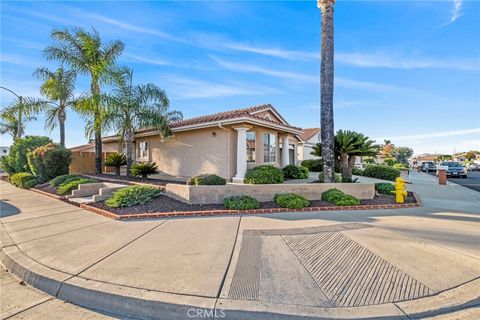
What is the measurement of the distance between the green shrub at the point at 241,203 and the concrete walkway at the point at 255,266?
1.12 m

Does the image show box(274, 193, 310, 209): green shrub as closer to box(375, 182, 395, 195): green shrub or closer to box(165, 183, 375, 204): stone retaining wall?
box(165, 183, 375, 204): stone retaining wall

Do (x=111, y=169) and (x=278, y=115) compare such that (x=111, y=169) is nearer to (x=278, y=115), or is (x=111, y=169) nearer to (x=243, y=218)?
(x=278, y=115)

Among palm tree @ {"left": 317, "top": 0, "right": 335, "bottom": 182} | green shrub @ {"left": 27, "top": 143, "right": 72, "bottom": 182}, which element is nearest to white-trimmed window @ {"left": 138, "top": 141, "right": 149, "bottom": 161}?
green shrub @ {"left": 27, "top": 143, "right": 72, "bottom": 182}

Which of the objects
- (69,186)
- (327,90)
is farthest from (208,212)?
(69,186)

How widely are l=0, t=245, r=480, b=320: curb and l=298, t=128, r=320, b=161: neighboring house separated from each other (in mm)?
21918

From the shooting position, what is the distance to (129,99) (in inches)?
518

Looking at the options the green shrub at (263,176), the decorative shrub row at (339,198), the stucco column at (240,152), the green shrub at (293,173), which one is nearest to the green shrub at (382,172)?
the green shrub at (293,173)

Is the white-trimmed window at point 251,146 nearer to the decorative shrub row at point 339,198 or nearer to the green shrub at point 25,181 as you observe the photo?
the decorative shrub row at point 339,198

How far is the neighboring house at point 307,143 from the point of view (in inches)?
1030

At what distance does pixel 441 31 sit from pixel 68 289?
1546cm

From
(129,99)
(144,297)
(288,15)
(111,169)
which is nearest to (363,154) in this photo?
(288,15)

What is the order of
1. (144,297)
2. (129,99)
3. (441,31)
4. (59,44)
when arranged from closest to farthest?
(144,297) < (441,31) < (129,99) < (59,44)

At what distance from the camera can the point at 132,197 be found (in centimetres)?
816

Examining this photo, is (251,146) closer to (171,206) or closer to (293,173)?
(293,173)
